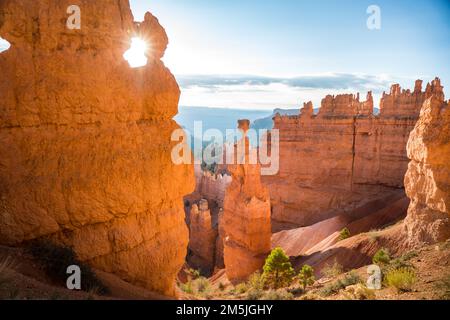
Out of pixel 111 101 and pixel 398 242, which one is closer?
pixel 111 101

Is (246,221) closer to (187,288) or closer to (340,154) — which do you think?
(187,288)

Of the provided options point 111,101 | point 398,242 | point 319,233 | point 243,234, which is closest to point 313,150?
point 319,233

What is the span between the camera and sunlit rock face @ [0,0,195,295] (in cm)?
703

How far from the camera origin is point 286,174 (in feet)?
136

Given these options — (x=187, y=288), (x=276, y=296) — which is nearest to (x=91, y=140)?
(x=276, y=296)

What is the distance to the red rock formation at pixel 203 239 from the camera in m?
34.7

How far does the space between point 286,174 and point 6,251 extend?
36837mm

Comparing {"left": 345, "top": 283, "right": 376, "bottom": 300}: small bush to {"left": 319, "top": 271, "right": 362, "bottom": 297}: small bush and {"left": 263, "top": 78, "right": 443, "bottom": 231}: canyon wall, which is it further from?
{"left": 263, "top": 78, "right": 443, "bottom": 231}: canyon wall

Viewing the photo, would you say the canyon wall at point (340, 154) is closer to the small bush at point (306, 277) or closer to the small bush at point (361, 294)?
the small bush at point (306, 277)

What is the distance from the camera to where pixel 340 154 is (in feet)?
123

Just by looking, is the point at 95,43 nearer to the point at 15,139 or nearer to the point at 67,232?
the point at 15,139

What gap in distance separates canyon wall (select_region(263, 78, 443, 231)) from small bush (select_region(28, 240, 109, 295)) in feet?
102

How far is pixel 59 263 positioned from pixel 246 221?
1943 cm

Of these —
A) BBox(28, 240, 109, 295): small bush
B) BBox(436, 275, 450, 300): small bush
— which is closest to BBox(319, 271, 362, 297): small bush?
BBox(436, 275, 450, 300): small bush
